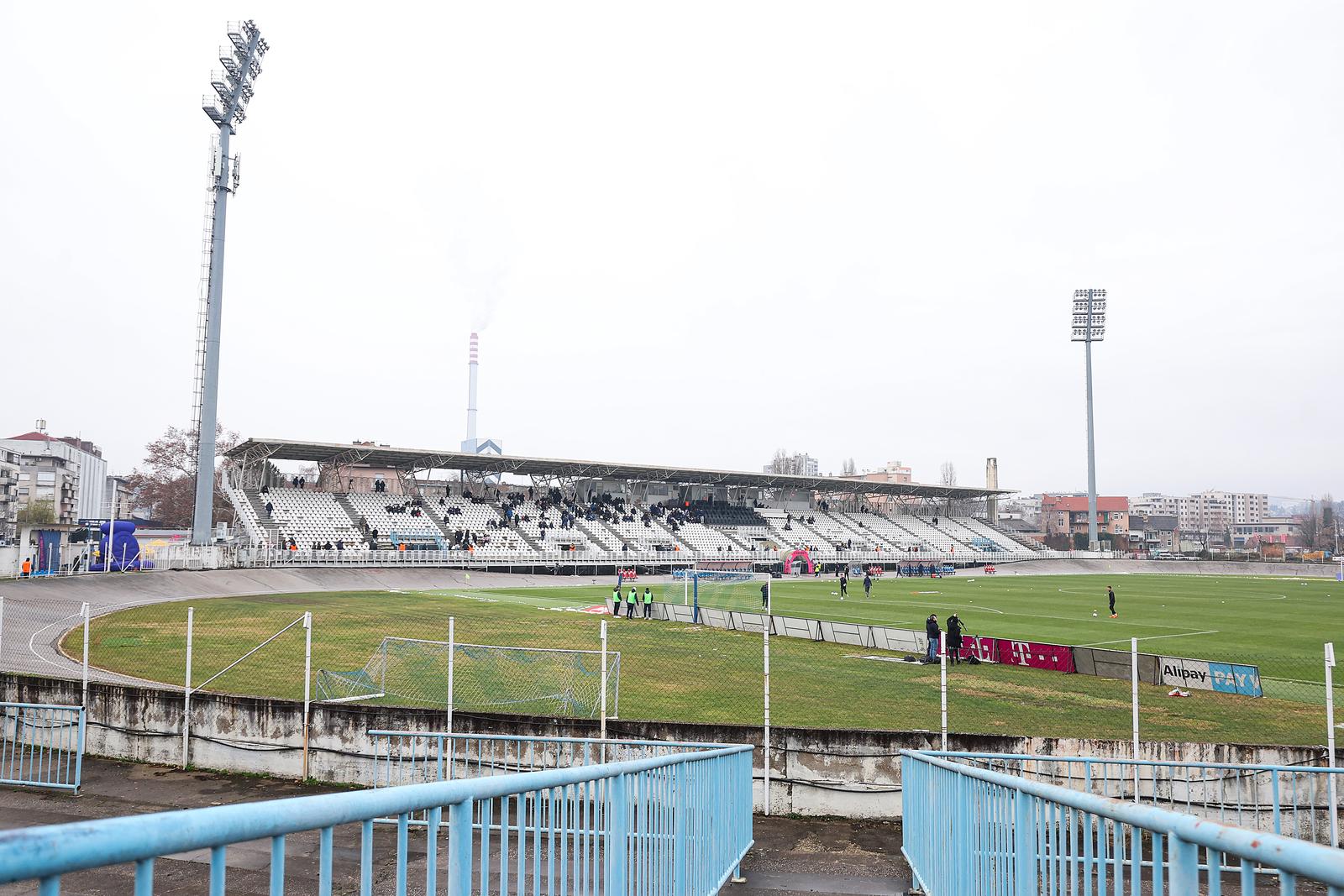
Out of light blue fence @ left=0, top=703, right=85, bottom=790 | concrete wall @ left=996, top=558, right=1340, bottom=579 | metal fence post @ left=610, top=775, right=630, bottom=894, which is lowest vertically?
concrete wall @ left=996, top=558, right=1340, bottom=579

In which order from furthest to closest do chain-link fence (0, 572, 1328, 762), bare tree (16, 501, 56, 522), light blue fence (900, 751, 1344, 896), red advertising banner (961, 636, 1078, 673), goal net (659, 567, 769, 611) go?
bare tree (16, 501, 56, 522) < goal net (659, 567, 769, 611) < red advertising banner (961, 636, 1078, 673) < chain-link fence (0, 572, 1328, 762) < light blue fence (900, 751, 1344, 896)

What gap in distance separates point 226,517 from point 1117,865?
351 feet

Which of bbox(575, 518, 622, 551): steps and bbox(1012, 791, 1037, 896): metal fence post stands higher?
bbox(1012, 791, 1037, 896): metal fence post

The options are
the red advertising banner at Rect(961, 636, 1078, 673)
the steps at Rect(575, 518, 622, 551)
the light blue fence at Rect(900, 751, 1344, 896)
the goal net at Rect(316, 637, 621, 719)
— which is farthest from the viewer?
the steps at Rect(575, 518, 622, 551)

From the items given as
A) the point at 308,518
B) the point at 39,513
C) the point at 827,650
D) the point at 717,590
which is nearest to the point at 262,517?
the point at 308,518

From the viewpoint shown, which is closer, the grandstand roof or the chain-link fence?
the chain-link fence

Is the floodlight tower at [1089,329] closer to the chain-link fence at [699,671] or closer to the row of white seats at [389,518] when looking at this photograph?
the row of white seats at [389,518]

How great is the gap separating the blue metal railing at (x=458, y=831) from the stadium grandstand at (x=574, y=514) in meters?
50.6

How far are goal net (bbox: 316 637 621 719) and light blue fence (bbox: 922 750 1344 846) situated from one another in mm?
6001

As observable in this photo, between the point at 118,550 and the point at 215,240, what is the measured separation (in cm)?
1890

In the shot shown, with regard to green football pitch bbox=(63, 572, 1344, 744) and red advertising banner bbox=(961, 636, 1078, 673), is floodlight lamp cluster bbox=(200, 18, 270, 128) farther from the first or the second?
red advertising banner bbox=(961, 636, 1078, 673)

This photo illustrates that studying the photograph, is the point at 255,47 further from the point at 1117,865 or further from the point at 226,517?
the point at 1117,865

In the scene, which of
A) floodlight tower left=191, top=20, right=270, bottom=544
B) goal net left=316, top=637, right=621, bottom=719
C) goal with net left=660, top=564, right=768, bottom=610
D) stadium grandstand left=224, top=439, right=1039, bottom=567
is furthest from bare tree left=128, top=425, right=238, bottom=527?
goal net left=316, top=637, right=621, bottom=719

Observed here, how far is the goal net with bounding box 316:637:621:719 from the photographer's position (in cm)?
1394
